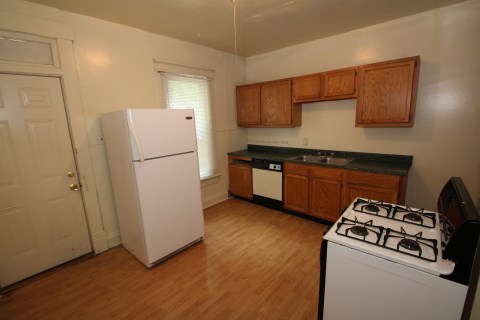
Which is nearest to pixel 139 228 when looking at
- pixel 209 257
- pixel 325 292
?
pixel 209 257

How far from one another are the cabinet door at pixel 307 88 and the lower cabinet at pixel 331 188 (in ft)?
3.30

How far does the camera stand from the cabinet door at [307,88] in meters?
3.08

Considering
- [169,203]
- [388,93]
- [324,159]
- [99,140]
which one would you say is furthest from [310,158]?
[99,140]

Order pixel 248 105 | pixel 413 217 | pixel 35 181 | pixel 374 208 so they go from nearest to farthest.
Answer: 1. pixel 413 217
2. pixel 374 208
3. pixel 35 181
4. pixel 248 105

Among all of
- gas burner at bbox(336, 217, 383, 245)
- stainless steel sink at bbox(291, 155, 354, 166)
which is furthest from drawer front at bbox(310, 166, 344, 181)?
gas burner at bbox(336, 217, 383, 245)

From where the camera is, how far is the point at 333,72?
9.54ft

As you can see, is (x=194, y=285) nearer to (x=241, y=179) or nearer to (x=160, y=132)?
(x=160, y=132)

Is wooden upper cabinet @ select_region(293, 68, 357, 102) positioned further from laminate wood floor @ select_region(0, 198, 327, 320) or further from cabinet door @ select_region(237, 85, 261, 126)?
laminate wood floor @ select_region(0, 198, 327, 320)

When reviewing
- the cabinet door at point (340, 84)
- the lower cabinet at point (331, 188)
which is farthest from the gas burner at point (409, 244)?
the cabinet door at point (340, 84)

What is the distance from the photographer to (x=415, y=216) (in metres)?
1.42

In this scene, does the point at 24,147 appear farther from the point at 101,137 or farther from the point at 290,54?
the point at 290,54

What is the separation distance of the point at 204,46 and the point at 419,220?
347 centimetres

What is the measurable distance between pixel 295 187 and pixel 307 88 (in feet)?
4.78

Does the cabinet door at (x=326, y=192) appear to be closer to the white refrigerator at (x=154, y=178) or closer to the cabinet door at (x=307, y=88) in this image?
the cabinet door at (x=307, y=88)
